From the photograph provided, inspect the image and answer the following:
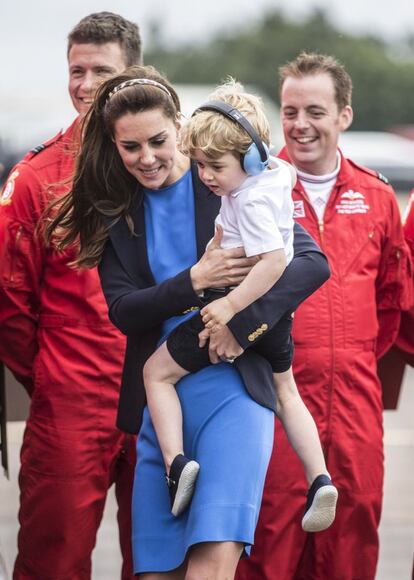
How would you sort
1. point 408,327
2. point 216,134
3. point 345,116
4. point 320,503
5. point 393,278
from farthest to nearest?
point 408,327
point 345,116
point 393,278
point 320,503
point 216,134

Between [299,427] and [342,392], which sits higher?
[299,427]

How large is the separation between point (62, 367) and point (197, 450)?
135 cm

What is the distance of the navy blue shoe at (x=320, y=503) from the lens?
3732 mm

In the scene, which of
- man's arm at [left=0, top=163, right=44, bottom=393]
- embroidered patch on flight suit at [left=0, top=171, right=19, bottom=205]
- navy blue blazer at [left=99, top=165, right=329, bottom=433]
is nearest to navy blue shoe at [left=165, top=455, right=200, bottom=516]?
navy blue blazer at [left=99, top=165, right=329, bottom=433]

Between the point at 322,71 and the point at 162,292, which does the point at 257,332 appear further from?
the point at 322,71

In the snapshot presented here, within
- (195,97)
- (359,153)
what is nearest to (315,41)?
(195,97)

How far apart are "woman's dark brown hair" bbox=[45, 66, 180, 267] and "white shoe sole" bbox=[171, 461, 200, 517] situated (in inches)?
28.2

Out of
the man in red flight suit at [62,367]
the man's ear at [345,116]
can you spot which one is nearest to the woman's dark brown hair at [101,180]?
the man in red flight suit at [62,367]

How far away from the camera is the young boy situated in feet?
11.5

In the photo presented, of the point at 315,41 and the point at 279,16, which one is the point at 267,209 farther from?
the point at 279,16

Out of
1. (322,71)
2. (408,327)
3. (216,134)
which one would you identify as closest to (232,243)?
(216,134)

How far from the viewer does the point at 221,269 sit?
140 inches

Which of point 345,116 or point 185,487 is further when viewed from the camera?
point 345,116

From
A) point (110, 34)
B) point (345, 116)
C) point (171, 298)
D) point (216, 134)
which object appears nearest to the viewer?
point (216, 134)
